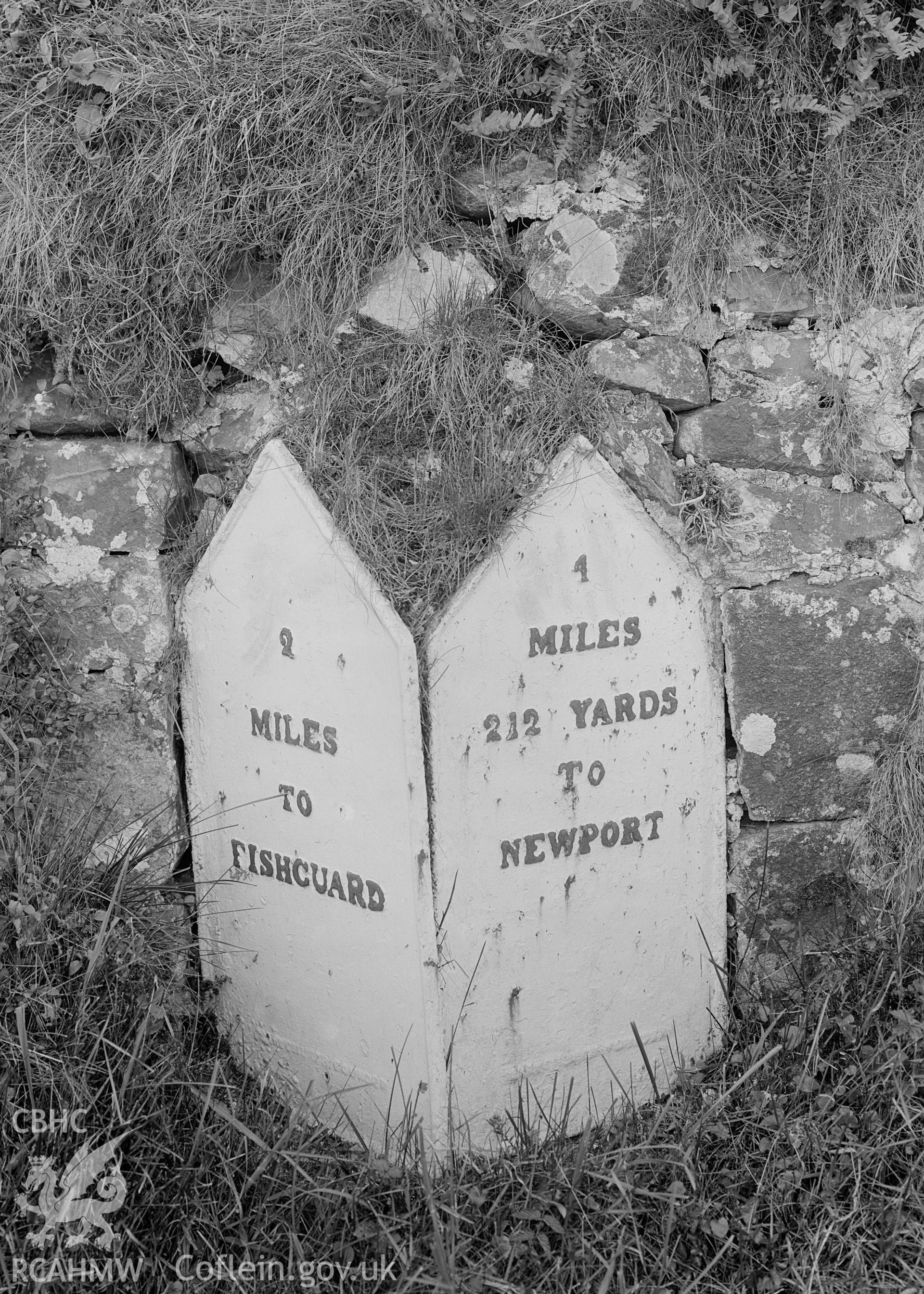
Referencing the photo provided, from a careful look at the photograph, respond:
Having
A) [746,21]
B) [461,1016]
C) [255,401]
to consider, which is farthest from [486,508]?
[746,21]

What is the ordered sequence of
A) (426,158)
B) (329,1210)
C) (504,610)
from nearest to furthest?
(329,1210) → (504,610) → (426,158)

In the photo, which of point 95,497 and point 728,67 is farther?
point 95,497

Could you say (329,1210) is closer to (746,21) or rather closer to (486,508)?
(486,508)

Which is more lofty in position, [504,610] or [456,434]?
[456,434]

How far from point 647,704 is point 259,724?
0.88 m

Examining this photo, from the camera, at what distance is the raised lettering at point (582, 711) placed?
2.36 m

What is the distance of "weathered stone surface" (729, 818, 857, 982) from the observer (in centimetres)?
254

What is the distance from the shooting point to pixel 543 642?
2.32 meters

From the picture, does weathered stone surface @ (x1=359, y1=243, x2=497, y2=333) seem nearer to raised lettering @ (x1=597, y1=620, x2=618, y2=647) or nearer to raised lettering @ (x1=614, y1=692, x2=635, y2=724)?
raised lettering @ (x1=597, y1=620, x2=618, y2=647)

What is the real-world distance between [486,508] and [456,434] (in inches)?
8.3

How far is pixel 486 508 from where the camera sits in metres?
2.29

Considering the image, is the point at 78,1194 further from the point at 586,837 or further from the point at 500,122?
the point at 500,122

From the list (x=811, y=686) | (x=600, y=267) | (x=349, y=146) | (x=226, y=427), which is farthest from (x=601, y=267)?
(x=811, y=686)

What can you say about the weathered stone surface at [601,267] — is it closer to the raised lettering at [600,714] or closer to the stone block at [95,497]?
the raised lettering at [600,714]
